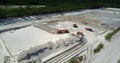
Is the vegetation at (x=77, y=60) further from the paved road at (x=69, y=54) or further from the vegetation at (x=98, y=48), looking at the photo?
the vegetation at (x=98, y=48)

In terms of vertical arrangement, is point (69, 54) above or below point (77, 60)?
below

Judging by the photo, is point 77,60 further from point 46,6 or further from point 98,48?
point 46,6

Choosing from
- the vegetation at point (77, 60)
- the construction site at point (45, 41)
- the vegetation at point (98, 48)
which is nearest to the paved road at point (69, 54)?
the construction site at point (45, 41)

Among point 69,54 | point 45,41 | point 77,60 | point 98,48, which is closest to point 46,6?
point 98,48

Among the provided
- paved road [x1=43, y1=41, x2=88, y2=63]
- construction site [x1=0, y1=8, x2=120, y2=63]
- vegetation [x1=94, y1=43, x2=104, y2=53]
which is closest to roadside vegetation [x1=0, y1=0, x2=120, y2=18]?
construction site [x1=0, y1=8, x2=120, y2=63]

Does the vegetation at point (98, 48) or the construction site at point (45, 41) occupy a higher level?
the construction site at point (45, 41)

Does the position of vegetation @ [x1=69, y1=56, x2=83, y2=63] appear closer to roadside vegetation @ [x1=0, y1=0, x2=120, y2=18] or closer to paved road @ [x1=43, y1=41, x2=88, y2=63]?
paved road @ [x1=43, y1=41, x2=88, y2=63]

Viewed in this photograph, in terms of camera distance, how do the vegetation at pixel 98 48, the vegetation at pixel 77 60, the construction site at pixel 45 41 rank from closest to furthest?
1. the construction site at pixel 45 41
2. the vegetation at pixel 77 60
3. the vegetation at pixel 98 48

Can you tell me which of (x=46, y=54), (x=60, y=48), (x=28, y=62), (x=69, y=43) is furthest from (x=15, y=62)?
(x=69, y=43)

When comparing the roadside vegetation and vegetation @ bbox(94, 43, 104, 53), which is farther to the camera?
the roadside vegetation
